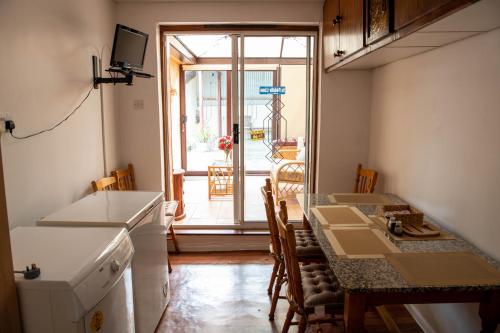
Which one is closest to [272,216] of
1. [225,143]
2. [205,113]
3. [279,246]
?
[279,246]

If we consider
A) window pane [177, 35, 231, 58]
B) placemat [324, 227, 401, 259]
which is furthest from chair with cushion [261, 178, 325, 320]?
window pane [177, 35, 231, 58]

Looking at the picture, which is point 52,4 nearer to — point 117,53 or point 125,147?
point 117,53

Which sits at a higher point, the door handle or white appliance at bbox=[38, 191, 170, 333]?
the door handle

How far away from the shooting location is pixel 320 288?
201cm

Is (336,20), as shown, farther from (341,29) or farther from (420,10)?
(420,10)

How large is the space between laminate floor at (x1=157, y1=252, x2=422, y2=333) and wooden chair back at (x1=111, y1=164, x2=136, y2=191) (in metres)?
0.85

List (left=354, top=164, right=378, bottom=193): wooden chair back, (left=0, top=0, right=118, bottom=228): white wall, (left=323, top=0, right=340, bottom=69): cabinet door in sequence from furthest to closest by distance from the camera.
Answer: (left=354, top=164, right=378, bottom=193): wooden chair back < (left=323, top=0, right=340, bottom=69): cabinet door < (left=0, top=0, right=118, bottom=228): white wall

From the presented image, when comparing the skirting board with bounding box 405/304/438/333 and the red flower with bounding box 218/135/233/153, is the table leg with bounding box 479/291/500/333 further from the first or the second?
the red flower with bounding box 218/135/233/153

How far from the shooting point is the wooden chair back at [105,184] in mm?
2846

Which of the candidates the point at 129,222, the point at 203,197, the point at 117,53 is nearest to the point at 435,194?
the point at 129,222

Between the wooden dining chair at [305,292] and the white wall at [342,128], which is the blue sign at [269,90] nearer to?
the white wall at [342,128]

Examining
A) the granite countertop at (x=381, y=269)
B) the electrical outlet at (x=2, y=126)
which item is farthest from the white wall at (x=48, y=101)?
the granite countertop at (x=381, y=269)

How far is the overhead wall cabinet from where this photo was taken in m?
1.44

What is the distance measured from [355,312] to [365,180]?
2.10 meters
